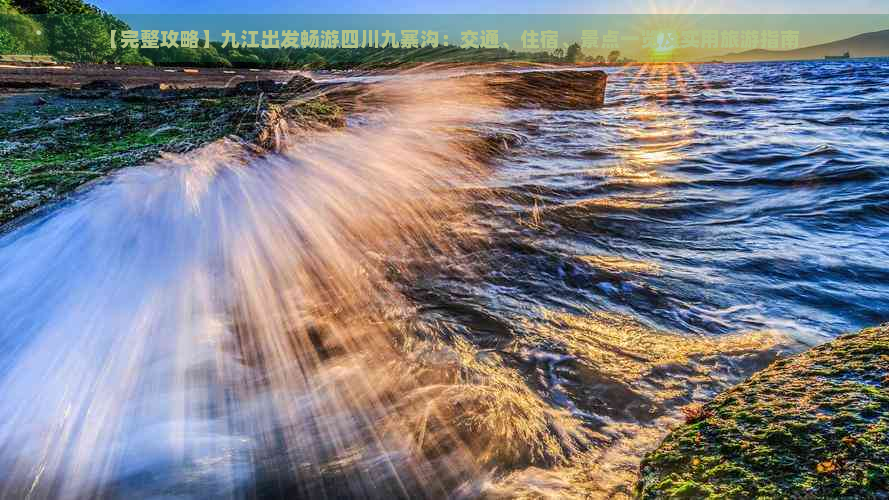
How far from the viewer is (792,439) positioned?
49.6 inches

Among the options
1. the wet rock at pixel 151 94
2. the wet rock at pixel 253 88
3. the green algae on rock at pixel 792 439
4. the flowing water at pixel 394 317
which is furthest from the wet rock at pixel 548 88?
the green algae on rock at pixel 792 439

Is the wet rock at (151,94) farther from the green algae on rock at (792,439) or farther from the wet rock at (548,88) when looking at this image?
the green algae on rock at (792,439)

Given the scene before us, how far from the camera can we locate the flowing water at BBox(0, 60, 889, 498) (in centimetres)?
183

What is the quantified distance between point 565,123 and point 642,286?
8.01 m

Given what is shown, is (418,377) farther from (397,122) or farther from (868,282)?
(397,122)

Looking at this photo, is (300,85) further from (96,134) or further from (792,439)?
(792,439)

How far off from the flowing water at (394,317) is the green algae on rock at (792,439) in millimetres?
349

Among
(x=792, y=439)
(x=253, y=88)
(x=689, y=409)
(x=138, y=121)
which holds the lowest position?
(x=689, y=409)

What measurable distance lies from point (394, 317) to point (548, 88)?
37.1 feet

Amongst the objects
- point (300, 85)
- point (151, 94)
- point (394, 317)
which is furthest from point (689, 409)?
point (151, 94)

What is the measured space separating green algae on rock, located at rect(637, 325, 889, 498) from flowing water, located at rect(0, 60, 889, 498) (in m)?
0.35

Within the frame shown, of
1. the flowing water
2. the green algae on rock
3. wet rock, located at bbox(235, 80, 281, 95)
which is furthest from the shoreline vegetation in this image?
wet rock, located at bbox(235, 80, 281, 95)

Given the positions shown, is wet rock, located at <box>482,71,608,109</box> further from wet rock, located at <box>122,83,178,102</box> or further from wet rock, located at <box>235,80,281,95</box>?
wet rock, located at <box>122,83,178,102</box>

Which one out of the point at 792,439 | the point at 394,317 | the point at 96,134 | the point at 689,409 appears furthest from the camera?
the point at 96,134
